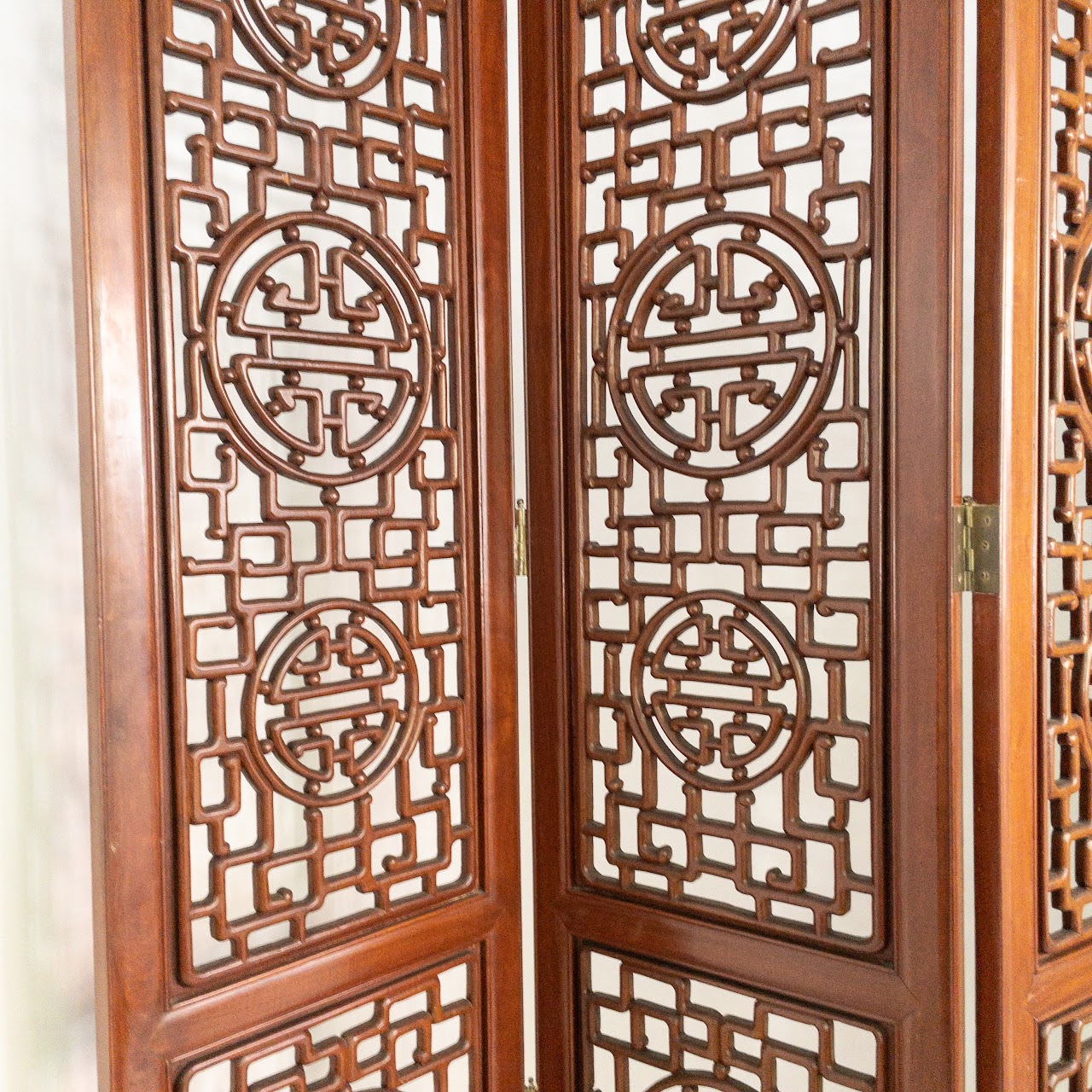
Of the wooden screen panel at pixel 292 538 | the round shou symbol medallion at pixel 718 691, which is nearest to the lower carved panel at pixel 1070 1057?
the round shou symbol medallion at pixel 718 691

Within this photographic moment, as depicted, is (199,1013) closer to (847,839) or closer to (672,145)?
(847,839)

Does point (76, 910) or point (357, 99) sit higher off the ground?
point (357, 99)

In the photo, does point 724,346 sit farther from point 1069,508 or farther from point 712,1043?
point 712,1043

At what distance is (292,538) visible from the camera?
4.25 feet

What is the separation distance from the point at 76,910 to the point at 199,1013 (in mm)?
256

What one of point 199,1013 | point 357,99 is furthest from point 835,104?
point 199,1013

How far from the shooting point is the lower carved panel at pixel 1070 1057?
115 cm

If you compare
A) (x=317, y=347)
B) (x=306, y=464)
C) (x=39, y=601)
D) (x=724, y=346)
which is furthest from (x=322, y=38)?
(x=39, y=601)

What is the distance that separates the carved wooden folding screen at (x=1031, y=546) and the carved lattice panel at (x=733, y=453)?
0.11 metres

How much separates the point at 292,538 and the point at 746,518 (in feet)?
1.99

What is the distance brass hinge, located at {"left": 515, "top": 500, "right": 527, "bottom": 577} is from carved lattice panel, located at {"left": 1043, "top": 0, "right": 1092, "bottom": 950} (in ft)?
1.98

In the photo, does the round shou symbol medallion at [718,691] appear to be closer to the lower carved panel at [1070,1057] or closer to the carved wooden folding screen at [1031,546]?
the carved wooden folding screen at [1031,546]

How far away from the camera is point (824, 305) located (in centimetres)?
117

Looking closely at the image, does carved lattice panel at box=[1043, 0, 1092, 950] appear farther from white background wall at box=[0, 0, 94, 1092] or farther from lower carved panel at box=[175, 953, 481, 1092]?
white background wall at box=[0, 0, 94, 1092]
